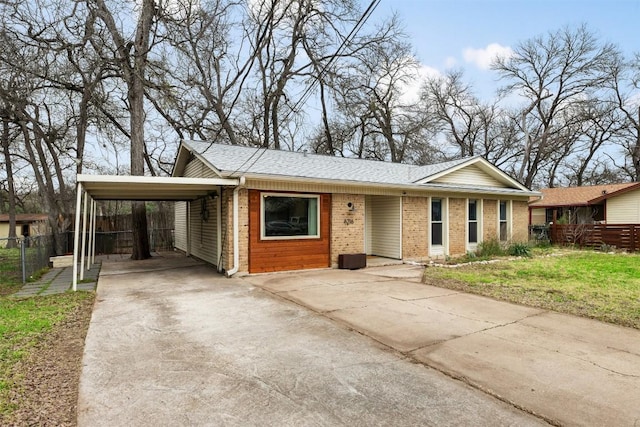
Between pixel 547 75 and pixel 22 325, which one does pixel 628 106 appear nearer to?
pixel 547 75

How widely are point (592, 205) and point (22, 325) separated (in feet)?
85.9

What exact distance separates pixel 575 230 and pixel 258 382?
55.2 feet

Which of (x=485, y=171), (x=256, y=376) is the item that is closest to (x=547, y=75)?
(x=485, y=171)

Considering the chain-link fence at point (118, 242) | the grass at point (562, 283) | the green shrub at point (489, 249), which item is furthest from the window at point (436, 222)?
the chain-link fence at point (118, 242)

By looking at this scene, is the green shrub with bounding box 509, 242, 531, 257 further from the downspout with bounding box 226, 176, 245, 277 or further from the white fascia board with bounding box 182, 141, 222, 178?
the white fascia board with bounding box 182, 141, 222, 178

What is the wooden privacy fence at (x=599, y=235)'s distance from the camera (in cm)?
1419

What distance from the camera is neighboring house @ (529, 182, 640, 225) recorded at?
1866 centimetres

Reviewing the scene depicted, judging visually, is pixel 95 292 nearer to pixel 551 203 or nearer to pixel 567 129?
pixel 551 203

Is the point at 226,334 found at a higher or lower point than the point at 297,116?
lower

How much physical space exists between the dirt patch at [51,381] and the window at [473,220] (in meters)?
12.0

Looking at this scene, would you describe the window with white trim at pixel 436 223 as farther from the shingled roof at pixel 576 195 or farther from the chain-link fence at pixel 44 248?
the shingled roof at pixel 576 195

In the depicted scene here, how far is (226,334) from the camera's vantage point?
4.56m

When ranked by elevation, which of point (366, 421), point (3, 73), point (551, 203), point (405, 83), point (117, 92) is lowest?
point (366, 421)

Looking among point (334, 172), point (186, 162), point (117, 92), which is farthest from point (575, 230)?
point (117, 92)
